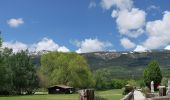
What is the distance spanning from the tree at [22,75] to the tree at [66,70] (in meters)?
4.44

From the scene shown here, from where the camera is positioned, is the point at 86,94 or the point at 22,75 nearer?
the point at 86,94

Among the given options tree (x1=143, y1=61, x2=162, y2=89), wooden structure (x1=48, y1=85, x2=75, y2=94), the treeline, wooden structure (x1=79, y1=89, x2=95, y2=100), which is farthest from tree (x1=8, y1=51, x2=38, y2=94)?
wooden structure (x1=79, y1=89, x2=95, y2=100)

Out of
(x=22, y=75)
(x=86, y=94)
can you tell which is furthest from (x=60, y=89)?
(x=86, y=94)

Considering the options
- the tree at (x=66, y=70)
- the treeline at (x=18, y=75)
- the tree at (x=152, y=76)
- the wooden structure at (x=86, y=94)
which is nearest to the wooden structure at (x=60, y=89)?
the tree at (x=66, y=70)

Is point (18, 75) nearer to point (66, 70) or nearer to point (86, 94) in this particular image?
point (66, 70)

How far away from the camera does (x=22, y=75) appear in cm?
12056

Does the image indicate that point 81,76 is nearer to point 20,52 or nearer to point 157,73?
point 20,52

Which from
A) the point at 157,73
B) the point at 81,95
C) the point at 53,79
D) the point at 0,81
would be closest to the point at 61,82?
the point at 53,79

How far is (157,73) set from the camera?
8919 centimetres

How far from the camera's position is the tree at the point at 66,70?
121188 mm

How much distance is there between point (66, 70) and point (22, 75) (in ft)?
38.8

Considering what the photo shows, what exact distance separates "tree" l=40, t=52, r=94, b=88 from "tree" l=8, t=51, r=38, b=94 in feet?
14.6

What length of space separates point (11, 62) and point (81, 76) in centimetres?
1918

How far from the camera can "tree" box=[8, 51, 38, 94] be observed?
391 ft
